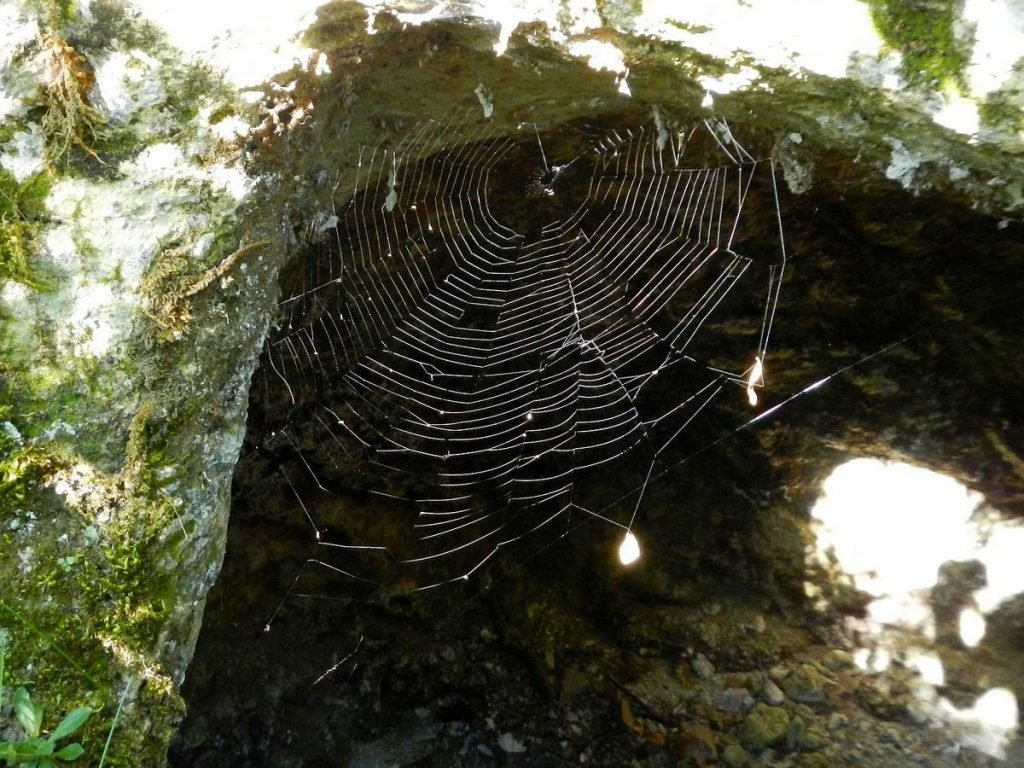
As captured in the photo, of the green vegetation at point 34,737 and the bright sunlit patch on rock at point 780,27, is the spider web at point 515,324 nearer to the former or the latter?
the bright sunlit patch on rock at point 780,27

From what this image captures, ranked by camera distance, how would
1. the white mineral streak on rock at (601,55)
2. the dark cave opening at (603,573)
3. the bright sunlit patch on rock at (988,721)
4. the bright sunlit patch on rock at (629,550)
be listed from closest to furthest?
1. the white mineral streak on rock at (601,55)
2. the dark cave opening at (603,573)
3. the bright sunlit patch on rock at (988,721)
4. the bright sunlit patch on rock at (629,550)

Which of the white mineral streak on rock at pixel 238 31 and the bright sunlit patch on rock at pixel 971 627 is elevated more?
the white mineral streak on rock at pixel 238 31

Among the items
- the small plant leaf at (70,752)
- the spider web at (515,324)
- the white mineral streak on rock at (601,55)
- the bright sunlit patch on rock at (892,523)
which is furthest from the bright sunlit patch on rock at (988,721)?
the small plant leaf at (70,752)

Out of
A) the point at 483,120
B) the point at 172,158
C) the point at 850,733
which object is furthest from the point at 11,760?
the point at 850,733

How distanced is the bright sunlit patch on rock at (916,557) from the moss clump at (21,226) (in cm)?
265

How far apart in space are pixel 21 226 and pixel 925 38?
186cm

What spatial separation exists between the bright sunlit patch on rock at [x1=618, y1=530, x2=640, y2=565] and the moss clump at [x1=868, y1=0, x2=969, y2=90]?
184cm

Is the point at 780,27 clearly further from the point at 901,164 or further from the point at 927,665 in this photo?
the point at 927,665

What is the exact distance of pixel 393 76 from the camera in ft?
6.22

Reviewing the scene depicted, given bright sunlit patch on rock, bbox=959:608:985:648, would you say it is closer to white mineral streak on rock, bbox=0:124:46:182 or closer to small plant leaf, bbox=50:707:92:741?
small plant leaf, bbox=50:707:92:741

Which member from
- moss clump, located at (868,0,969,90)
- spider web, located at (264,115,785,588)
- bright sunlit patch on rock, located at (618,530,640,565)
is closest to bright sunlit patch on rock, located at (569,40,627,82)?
spider web, located at (264,115,785,588)

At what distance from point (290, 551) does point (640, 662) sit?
144 cm

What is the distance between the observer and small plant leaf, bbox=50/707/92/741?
47.8 inches

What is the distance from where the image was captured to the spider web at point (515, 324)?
2.27m
